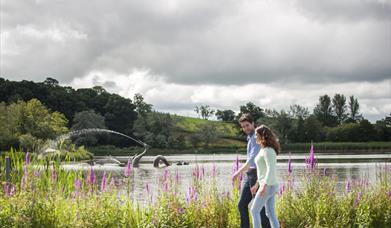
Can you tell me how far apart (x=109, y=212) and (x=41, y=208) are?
117 cm

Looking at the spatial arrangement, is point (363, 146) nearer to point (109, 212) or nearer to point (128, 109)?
point (128, 109)

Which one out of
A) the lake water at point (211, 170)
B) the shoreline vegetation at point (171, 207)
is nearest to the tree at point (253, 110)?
the lake water at point (211, 170)

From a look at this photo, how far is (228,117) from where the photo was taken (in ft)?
541

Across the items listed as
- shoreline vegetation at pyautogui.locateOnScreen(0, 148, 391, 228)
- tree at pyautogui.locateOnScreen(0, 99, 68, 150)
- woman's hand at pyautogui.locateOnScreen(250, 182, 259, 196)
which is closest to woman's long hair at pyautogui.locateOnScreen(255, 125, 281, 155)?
woman's hand at pyautogui.locateOnScreen(250, 182, 259, 196)

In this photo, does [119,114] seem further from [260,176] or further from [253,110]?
[260,176]

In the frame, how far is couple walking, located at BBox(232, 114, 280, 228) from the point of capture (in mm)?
7816

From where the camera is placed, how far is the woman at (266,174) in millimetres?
7793

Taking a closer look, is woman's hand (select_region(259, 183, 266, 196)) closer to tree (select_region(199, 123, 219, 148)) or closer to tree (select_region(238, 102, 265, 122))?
tree (select_region(199, 123, 219, 148))

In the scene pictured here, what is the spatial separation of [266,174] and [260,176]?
0.25m

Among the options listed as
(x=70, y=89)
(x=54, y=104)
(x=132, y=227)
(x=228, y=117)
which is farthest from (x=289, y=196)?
(x=228, y=117)

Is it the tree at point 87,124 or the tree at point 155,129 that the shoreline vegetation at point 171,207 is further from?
the tree at point 155,129

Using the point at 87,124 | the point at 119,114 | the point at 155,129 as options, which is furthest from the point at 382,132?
the point at 87,124

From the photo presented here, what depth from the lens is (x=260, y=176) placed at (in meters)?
8.04

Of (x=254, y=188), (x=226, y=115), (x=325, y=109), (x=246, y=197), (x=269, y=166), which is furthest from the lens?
(x=226, y=115)
